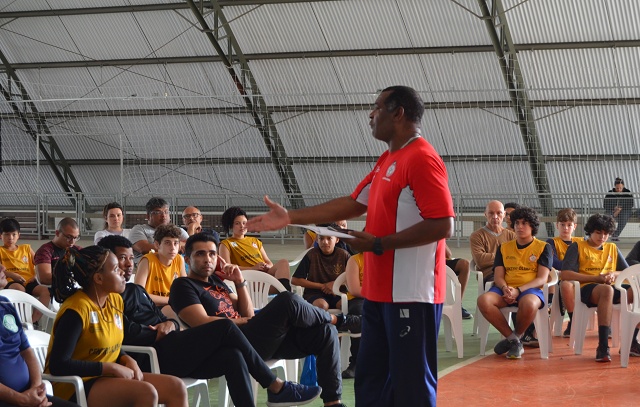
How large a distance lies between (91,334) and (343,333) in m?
2.23

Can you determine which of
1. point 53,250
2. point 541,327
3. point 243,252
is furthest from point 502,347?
point 53,250

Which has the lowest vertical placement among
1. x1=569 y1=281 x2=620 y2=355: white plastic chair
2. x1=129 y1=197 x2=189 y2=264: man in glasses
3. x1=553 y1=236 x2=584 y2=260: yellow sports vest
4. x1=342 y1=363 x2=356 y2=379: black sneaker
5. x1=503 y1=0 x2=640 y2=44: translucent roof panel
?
x1=342 y1=363 x2=356 y2=379: black sneaker

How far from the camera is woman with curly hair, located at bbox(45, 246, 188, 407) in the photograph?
3539 millimetres

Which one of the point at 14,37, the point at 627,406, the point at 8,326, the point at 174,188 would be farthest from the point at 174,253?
the point at 14,37

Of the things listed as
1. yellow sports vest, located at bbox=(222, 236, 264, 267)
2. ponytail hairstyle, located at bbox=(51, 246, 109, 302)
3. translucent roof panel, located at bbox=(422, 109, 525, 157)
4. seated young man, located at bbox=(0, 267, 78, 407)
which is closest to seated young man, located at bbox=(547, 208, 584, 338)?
yellow sports vest, located at bbox=(222, 236, 264, 267)

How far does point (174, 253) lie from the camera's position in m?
5.77

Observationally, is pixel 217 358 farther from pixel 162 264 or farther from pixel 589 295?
pixel 589 295

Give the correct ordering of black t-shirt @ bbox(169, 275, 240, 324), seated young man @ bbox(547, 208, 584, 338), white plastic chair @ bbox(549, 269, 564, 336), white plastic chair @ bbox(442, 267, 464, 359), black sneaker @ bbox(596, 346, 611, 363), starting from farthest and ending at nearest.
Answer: white plastic chair @ bbox(549, 269, 564, 336) → seated young man @ bbox(547, 208, 584, 338) → white plastic chair @ bbox(442, 267, 464, 359) → black sneaker @ bbox(596, 346, 611, 363) → black t-shirt @ bbox(169, 275, 240, 324)

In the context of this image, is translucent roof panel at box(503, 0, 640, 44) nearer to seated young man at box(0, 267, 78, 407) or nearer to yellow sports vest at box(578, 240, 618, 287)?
yellow sports vest at box(578, 240, 618, 287)

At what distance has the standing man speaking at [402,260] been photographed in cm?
304

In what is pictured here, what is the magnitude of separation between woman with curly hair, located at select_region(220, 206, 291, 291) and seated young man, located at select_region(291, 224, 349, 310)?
77 centimetres

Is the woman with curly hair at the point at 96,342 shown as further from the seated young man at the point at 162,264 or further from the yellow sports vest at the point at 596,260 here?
the yellow sports vest at the point at 596,260

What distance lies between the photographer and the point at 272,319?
452cm

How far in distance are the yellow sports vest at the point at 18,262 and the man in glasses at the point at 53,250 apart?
1.59 feet
